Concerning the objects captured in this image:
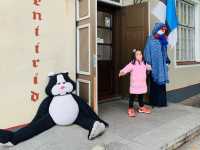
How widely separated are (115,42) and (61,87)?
2709mm

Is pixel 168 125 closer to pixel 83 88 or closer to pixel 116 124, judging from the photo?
pixel 116 124

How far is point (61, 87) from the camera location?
4.30m

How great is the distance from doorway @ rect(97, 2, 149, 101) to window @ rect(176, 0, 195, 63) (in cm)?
258

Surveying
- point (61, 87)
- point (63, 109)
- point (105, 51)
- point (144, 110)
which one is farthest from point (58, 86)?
point (105, 51)

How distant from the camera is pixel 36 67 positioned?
170 inches

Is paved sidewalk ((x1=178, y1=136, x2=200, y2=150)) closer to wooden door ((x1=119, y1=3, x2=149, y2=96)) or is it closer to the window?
wooden door ((x1=119, y1=3, x2=149, y2=96))

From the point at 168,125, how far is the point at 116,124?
3.02ft

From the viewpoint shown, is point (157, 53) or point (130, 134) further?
point (157, 53)

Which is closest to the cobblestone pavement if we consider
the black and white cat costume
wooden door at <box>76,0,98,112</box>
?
wooden door at <box>76,0,98,112</box>

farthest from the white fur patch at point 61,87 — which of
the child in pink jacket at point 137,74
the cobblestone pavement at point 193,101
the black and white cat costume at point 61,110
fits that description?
the cobblestone pavement at point 193,101

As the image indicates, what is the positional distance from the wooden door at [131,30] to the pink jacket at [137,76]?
0.82 metres

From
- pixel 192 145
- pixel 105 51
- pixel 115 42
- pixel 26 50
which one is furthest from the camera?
pixel 115 42

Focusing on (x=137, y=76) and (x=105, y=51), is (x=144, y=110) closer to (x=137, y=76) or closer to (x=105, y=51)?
(x=137, y=76)

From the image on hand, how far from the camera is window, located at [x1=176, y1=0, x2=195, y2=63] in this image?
27.5 ft
